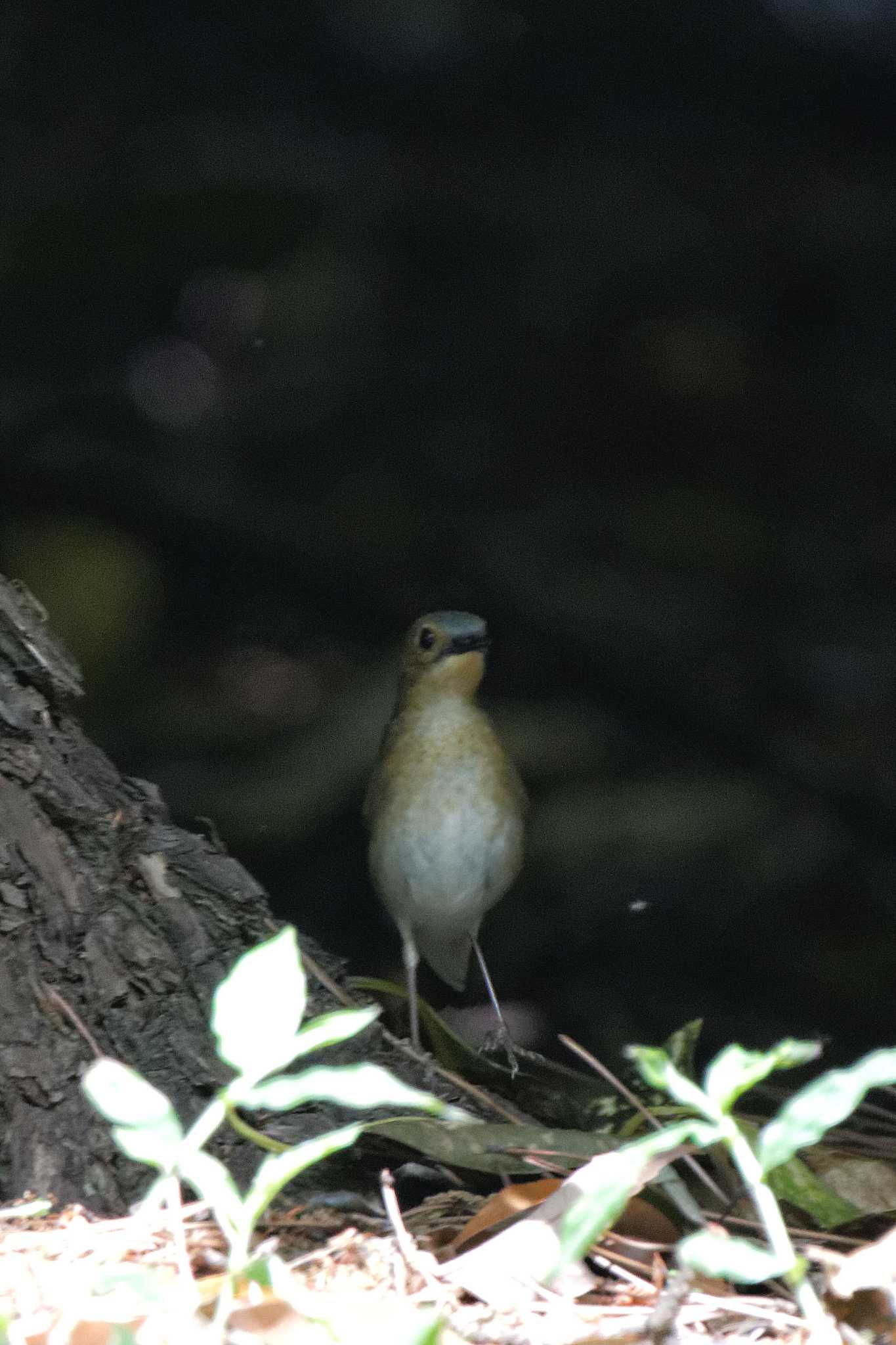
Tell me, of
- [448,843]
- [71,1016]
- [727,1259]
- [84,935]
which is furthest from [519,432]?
[727,1259]

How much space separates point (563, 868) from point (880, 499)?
1.49 metres

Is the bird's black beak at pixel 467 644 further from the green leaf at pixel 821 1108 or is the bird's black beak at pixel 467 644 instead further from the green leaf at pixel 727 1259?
the green leaf at pixel 727 1259

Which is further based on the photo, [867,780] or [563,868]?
[563,868]

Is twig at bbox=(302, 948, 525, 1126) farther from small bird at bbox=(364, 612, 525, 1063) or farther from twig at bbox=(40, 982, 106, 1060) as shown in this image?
small bird at bbox=(364, 612, 525, 1063)

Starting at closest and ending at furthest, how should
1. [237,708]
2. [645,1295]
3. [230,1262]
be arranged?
Result: [230,1262]
[645,1295]
[237,708]

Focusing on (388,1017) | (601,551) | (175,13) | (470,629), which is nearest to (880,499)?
(601,551)

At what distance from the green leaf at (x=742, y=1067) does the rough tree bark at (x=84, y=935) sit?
108cm

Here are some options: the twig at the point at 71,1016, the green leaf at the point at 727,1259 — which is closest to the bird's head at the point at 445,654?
the twig at the point at 71,1016

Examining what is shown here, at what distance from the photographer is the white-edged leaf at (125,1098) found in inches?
63.0

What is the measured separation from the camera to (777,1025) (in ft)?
14.9

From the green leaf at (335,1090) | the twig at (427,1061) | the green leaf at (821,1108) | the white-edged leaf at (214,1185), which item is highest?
the green leaf at (821,1108)

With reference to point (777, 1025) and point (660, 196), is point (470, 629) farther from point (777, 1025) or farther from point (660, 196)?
point (777, 1025)

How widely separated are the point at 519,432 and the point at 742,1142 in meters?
2.92

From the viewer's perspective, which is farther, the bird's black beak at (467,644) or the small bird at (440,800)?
the small bird at (440,800)
